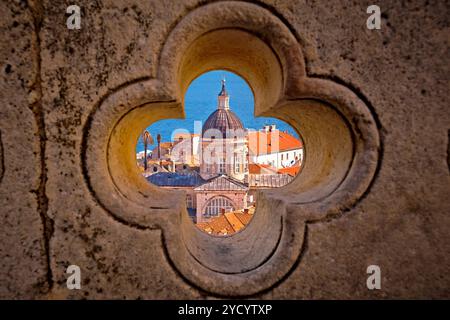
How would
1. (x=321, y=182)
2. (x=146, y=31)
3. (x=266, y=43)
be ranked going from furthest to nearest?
Result: (x=321, y=182)
(x=266, y=43)
(x=146, y=31)

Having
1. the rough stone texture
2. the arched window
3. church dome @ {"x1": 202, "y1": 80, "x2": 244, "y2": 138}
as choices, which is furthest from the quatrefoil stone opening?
church dome @ {"x1": 202, "y1": 80, "x2": 244, "y2": 138}

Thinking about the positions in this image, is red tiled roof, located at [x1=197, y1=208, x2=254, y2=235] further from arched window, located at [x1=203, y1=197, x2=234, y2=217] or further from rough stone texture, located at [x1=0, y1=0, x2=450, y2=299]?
rough stone texture, located at [x1=0, y1=0, x2=450, y2=299]

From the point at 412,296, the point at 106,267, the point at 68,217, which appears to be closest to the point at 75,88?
the point at 68,217

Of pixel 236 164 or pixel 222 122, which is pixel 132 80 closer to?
pixel 236 164

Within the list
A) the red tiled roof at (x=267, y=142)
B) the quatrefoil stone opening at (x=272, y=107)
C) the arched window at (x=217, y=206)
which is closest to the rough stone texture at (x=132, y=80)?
the quatrefoil stone opening at (x=272, y=107)

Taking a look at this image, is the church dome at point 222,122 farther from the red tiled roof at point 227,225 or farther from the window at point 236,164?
the red tiled roof at point 227,225

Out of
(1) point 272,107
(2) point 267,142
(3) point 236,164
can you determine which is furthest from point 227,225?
(2) point 267,142
